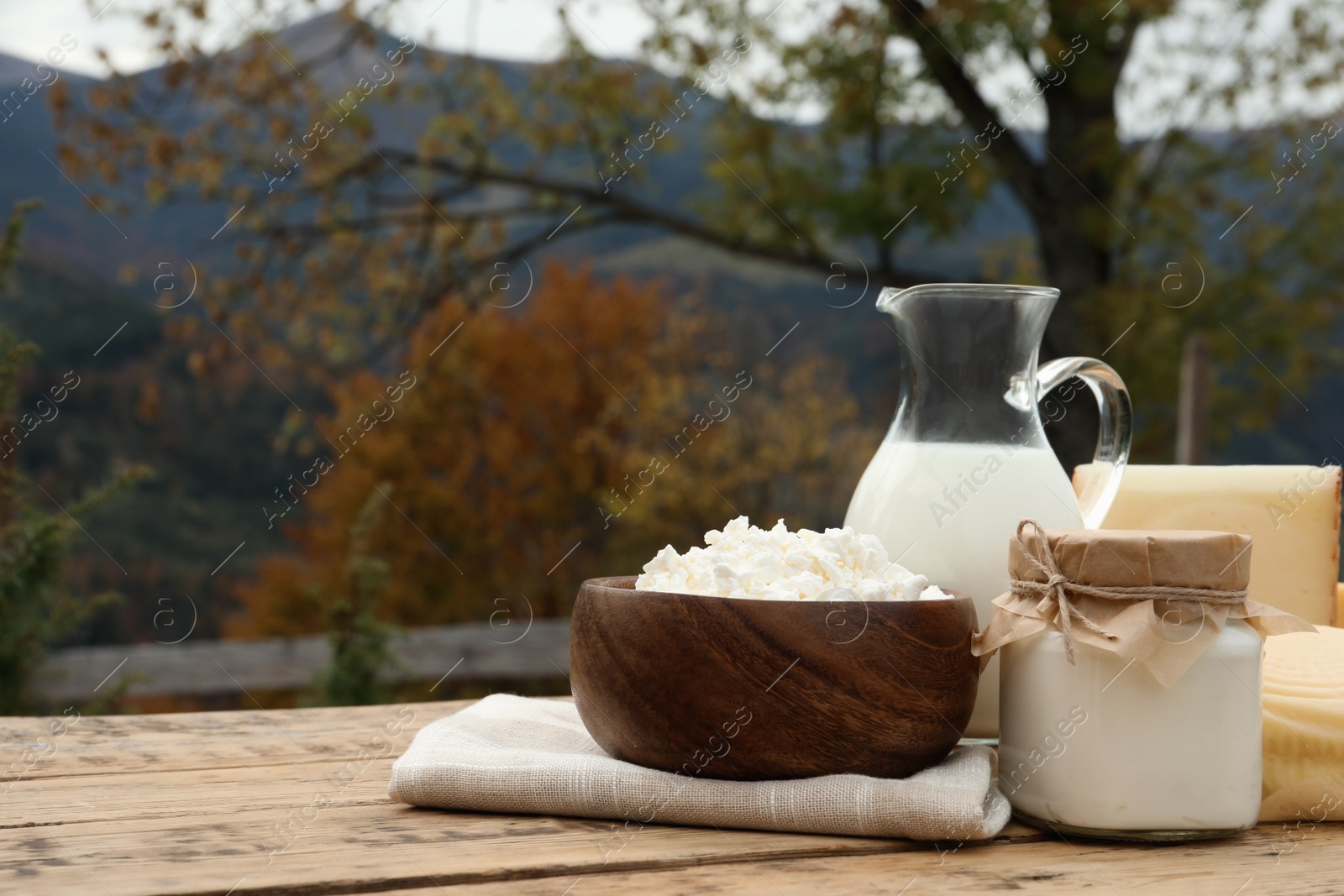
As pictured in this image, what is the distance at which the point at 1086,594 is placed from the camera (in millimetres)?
818

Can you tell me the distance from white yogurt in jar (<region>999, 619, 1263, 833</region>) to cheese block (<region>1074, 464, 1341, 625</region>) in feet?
0.94

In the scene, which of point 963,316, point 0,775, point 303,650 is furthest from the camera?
point 303,650

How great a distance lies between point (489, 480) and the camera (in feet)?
21.0

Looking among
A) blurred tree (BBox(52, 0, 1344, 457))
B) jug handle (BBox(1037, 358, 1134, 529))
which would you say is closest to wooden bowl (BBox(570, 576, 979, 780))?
jug handle (BBox(1037, 358, 1134, 529))

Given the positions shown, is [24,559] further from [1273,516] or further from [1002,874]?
[1273,516]

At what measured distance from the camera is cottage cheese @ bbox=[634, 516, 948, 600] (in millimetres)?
850

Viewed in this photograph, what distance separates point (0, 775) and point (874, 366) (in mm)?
5206

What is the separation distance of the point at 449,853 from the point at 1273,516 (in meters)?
0.80

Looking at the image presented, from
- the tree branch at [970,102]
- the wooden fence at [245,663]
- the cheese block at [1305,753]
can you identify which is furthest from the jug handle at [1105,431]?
the tree branch at [970,102]

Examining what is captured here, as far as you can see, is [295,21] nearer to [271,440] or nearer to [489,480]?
[271,440]

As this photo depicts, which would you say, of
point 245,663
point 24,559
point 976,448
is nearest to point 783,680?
point 976,448

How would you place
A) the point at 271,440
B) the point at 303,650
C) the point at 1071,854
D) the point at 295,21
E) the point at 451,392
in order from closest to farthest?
1. the point at 1071,854
2. the point at 303,650
3. the point at 295,21
4. the point at 271,440
5. the point at 451,392

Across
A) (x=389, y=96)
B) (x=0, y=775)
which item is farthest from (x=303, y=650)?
(x=0, y=775)

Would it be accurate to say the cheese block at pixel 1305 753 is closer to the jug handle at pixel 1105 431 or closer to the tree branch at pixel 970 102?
the jug handle at pixel 1105 431
